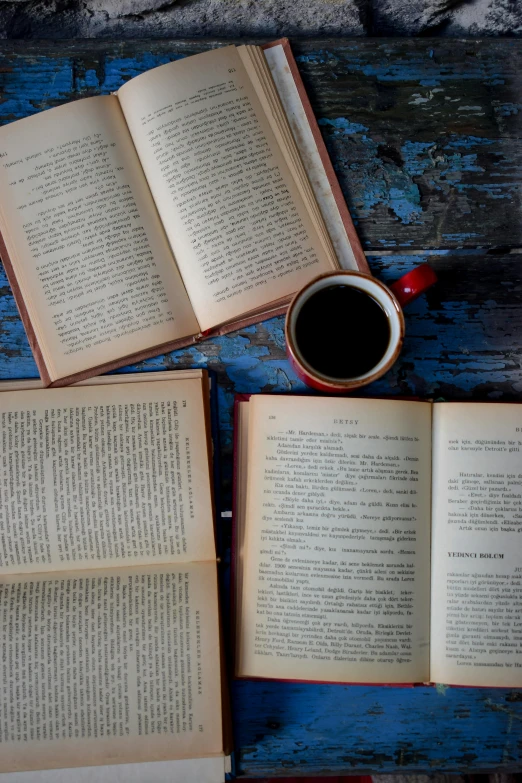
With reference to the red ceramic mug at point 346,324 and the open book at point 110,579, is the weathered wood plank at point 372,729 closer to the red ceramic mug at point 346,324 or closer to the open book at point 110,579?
the open book at point 110,579

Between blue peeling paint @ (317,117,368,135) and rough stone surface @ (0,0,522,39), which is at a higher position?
rough stone surface @ (0,0,522,39)

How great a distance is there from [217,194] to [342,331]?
0.23 m

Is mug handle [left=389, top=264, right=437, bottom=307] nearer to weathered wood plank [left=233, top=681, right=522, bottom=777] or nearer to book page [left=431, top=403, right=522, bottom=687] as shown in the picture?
book page [left=431, top=403, right=522, bottom=687]

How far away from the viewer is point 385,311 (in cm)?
65

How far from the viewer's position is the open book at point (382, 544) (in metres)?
0.67

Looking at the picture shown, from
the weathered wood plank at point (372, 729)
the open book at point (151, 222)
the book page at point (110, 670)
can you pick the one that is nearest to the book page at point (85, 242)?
the open book at point (151, 222)

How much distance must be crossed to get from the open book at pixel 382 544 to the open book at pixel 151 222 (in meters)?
0.16

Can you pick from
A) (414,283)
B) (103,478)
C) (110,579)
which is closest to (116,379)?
(103,478)

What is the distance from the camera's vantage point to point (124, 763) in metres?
0.65

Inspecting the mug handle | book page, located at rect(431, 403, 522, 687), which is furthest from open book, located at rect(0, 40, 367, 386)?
book page, located at rect(431, 403, 522, 687)

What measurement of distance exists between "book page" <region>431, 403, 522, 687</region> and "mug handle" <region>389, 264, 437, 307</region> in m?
0.14

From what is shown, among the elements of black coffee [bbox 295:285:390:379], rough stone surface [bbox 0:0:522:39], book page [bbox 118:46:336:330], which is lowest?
black coffee [bbox 295:285:390:379]

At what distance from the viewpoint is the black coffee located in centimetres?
65

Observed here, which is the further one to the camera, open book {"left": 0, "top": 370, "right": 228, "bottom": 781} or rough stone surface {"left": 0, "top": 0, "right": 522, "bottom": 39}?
rough stone surface {"left": 0, "top": 0, "right": 522, "bottom": 39}
